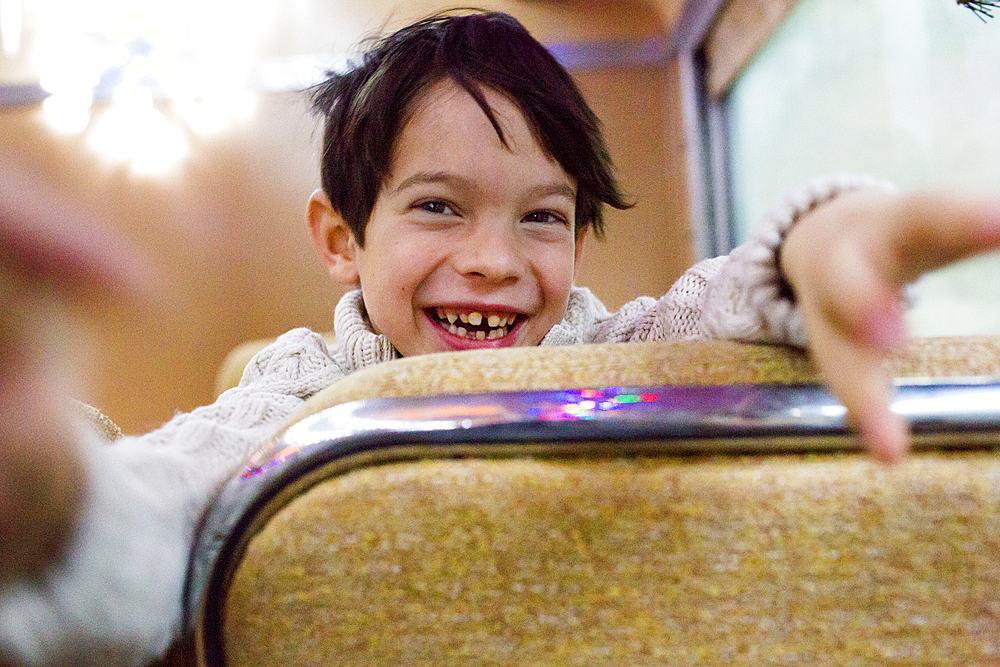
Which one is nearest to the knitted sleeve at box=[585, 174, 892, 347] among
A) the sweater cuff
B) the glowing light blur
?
the sweater cuff

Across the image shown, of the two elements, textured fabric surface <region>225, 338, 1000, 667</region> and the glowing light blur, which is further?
the glowing light blur

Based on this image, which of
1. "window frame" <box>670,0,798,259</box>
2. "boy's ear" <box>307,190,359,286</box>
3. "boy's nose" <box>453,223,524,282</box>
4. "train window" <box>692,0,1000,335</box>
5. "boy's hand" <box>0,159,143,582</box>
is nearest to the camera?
"boy's hand" <box>0,159,143,582</box>

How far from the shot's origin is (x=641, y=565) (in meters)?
0.27

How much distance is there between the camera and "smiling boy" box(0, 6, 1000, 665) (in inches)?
9.7

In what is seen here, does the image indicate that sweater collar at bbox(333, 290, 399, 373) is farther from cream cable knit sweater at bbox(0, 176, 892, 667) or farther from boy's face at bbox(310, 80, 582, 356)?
cream cable knit sweater at bbox(0, 176, 892, 667)

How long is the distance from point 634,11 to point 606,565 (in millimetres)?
3314

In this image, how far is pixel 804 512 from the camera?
27cm

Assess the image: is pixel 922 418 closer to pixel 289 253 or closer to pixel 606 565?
pixel 606 565

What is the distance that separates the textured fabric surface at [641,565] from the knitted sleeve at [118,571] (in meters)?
0.04

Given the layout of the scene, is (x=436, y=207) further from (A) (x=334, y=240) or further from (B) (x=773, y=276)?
(B) (x=773, y=276)

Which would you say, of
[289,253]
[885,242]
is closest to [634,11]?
[289,253]

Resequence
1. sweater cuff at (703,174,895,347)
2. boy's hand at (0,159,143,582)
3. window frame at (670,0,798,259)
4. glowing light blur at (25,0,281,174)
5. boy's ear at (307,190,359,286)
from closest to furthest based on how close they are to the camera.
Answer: boy's hand at (0,159,143,582)
sweater cuff at (703,174,895,347)
boy's ear at (307,190,359,286)
window frame at (670,0,798,259)
glowing light blur at (25,0,281,174)

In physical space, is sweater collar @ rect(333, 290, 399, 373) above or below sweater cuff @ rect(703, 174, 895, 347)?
above

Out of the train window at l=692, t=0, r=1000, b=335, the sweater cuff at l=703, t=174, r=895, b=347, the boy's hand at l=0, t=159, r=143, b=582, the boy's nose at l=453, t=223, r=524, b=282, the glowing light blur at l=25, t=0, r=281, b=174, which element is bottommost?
the boy's hand at l=0, t=159, r=143, b=582
